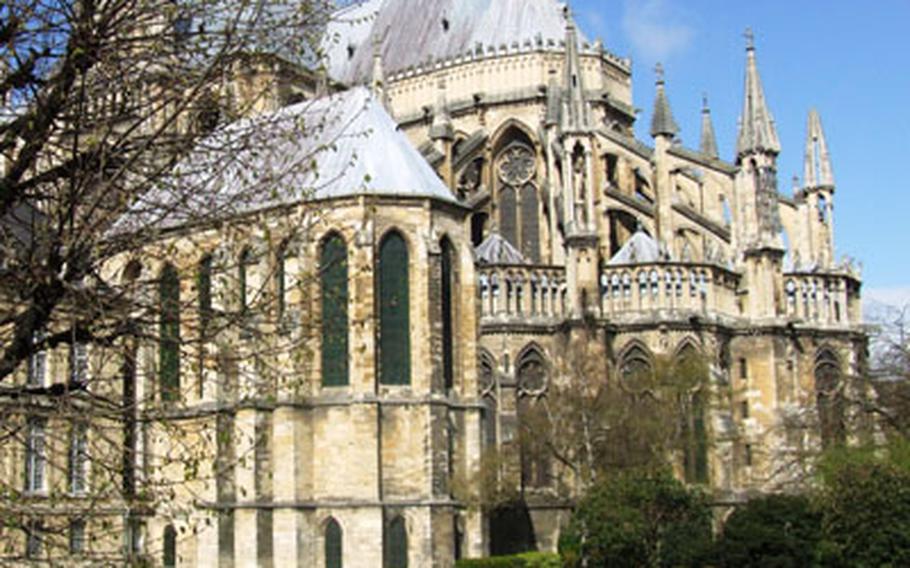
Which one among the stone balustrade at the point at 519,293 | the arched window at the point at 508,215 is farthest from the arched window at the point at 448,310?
the arched window at the point at 508,215

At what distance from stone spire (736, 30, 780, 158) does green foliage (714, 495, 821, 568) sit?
17.9 metres

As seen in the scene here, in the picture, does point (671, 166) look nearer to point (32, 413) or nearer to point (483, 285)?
point (483, 285)

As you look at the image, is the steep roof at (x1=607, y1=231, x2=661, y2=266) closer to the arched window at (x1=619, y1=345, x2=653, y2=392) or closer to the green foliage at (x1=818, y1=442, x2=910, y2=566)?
the arched window at (x1=619, y1=345, x2=653, y2=392)

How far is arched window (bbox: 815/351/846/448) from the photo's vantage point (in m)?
42.2

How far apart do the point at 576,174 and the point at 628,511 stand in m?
15.7

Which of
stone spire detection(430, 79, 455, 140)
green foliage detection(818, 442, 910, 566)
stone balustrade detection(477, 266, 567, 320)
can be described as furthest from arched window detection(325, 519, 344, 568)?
stone spire detection(430, 79, 455, 140)

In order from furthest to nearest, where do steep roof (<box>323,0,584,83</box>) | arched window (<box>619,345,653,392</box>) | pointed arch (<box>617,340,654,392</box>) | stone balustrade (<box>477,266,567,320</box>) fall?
steep roof (<box>323,0,584,83</box>), stone balustrade (<box>477,266,567,320</box>), pointed arch (<box>617,340,654,392</box>), arched window (<box>619,345,653,392</box>)

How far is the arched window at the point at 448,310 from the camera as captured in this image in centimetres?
3481

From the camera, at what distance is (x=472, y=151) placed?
168 ft

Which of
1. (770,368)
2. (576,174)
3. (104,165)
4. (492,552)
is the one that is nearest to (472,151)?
(576,174)

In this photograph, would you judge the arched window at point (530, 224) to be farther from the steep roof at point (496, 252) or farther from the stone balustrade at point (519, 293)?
the stone balustrade at point (519, 293)

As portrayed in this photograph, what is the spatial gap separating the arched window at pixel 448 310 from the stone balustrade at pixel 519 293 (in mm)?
8824

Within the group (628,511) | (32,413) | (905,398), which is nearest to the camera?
(32,413)

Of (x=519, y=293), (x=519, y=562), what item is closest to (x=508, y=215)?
(x=519, y=293)
